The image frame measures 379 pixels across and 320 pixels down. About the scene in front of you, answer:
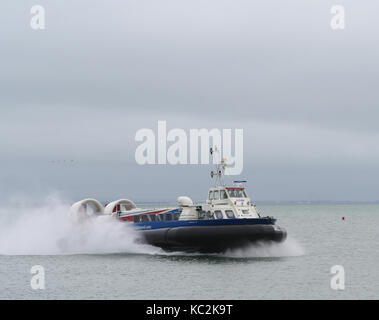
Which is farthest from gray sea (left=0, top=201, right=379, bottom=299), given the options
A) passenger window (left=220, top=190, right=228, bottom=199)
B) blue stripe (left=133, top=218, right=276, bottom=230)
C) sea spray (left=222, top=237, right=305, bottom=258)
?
passenger window (left=220, top=190, right=228, bottom=199)

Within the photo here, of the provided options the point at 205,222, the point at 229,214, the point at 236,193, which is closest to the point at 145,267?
the point at 205,222

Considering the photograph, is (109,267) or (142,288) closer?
(142,288)

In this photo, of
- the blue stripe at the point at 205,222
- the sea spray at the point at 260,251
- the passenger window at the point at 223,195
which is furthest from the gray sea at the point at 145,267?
the passenger window at the point at 223,195

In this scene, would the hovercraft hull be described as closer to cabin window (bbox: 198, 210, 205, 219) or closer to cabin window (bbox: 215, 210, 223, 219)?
cabin window (bbox: 215, 210, 223, 219)

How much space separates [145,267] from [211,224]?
3.99 m

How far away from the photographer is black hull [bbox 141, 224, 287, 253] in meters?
29.8

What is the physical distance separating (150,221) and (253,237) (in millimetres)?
6626

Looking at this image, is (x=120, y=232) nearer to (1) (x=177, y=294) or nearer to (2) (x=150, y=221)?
(2) (x=150, y=221)

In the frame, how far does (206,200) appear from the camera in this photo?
32.8 m

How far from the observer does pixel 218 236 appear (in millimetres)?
30172

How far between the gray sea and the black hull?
0.51 meters

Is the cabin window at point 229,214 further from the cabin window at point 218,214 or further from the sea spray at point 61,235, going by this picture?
the sea spray at point 61,235
